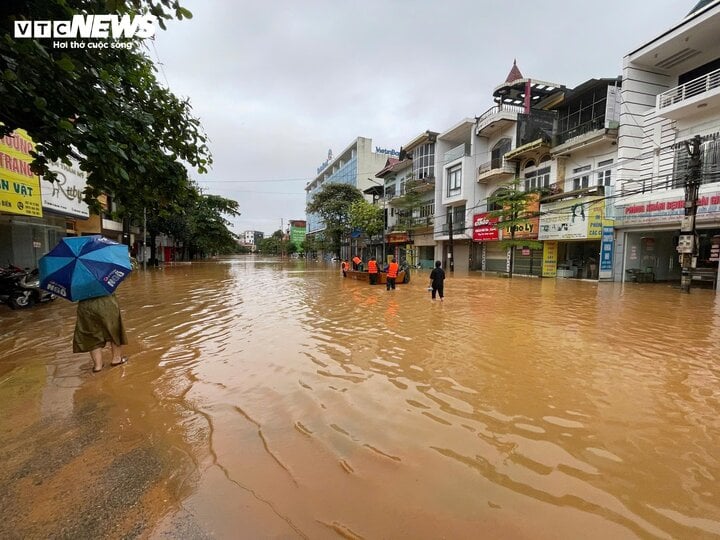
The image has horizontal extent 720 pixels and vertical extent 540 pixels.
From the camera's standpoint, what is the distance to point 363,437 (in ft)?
11.4

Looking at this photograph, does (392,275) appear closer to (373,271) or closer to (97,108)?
(373,271)

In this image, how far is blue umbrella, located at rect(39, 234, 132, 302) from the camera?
4961 millimetres

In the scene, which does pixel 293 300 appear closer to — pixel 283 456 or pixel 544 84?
pixel 283 456

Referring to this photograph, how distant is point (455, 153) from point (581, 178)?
11.9 metres

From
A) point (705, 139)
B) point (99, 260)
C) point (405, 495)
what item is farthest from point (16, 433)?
point (705, 139)

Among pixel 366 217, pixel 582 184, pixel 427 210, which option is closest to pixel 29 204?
pixel 582 184

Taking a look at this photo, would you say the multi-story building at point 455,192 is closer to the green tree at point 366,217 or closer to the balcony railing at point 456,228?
the balcony railing at point 456,228

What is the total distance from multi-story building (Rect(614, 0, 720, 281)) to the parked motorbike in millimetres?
22565

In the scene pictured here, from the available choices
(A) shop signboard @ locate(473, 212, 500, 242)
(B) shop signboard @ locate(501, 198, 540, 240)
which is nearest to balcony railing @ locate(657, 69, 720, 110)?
(B) shop signboard @ locate(501, 198, 540, 240)

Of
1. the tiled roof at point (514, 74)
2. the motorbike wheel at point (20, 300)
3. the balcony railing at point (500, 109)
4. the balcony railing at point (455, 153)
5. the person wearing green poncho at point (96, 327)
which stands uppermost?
the tiled roof at point (514, 74)

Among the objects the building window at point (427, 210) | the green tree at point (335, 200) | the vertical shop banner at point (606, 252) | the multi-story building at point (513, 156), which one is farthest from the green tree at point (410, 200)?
the vertical shop banner at point (606, 252)

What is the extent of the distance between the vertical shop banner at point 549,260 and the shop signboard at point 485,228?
13.3 feet

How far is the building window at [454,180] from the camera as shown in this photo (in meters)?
31.4

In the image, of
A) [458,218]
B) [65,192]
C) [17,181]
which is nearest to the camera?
[17,181]
